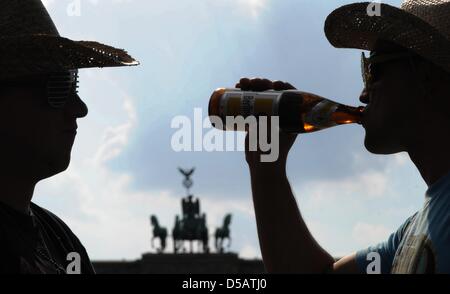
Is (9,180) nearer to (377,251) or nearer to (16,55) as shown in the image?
(16,55)

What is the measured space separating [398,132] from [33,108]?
132 centimetres

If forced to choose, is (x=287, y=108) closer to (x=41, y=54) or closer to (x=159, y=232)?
(x=41, y=54)

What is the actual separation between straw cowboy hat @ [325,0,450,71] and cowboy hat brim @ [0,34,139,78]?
3.13 ft

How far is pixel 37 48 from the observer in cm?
347

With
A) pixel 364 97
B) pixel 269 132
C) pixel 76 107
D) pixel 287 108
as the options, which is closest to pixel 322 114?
pixel 287 108

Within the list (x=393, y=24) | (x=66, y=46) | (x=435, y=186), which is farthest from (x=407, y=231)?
(x=66, y=46)

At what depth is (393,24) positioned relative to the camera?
11.2 feet

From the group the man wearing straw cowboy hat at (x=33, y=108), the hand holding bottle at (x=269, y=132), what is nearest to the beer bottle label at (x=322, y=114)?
the hand holding bottle at (x=269, y=132)

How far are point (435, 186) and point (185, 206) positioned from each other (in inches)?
1746

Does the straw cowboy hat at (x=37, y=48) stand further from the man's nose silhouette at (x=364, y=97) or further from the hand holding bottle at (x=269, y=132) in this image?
the man's nose silhouette at (x=364, y=97)

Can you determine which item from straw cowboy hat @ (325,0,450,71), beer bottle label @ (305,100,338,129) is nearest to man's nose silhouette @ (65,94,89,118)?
straw cowboy hat @ (325,0,450,71)

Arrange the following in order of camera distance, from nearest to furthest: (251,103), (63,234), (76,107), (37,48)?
(37,48), (76,107), (63,234), (251,103)
